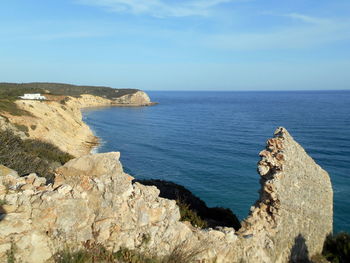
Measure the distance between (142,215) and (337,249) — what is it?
8.45 meters

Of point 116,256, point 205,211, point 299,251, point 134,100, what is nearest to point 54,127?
point 205,211

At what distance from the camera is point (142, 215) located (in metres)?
8.18

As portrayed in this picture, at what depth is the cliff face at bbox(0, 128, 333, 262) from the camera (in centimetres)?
676

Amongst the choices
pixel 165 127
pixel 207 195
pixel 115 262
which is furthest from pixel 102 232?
pixel 165 127

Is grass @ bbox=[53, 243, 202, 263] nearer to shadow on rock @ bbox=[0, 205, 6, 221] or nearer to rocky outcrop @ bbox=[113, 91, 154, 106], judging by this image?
shadow on rock @ bbox=[0, 205, 6, 221]

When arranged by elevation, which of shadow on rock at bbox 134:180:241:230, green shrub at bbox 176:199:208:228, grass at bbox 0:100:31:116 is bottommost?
shadow on rock at bbox 134:180:241:230

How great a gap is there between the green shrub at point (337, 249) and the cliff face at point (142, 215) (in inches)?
17.8

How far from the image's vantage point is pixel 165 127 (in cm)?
7288

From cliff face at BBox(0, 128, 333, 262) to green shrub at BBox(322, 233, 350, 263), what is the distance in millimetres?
453

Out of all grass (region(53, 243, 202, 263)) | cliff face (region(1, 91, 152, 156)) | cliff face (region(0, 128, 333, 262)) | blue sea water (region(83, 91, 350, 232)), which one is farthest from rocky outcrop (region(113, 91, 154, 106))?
grass (region(53, 243, 202, 263))

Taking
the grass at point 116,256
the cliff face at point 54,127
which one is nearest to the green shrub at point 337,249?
the grass at point 116,256

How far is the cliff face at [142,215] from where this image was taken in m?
6.76

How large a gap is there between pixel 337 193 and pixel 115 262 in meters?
25.8

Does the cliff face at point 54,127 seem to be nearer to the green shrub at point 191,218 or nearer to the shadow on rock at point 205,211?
the shadow on rock at point 205,211
